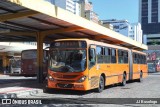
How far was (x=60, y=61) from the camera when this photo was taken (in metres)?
15.8

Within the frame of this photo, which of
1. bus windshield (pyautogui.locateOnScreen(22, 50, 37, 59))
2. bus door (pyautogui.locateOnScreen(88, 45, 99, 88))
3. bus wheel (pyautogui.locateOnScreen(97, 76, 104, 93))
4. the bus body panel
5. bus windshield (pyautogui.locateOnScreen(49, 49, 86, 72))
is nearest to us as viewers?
bus windshield (pyautogui.locateOnScreen(49, 49, 86, 72))

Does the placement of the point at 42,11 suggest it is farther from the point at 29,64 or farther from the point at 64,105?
the point at 29,64

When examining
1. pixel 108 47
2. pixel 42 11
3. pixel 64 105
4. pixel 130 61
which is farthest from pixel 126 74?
pixel 64 105

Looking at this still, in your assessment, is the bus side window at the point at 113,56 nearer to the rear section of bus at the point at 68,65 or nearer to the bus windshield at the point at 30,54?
the rear section of bus at the point at 68,65

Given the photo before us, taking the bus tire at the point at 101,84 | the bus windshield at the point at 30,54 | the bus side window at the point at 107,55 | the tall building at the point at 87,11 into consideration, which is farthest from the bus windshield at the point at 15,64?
the tall building at the point at 87,11

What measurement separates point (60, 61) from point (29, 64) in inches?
479

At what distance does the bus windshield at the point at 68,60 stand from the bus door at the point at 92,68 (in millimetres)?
427

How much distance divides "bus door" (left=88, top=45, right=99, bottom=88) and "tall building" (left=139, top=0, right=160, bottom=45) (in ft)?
518

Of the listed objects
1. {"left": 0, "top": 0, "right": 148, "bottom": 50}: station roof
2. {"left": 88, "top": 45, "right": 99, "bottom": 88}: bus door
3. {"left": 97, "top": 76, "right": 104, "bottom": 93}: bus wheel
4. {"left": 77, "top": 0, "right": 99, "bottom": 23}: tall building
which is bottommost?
{"left": 97, "top": 76, "right": 104, "bottom": 93}: bus wheel

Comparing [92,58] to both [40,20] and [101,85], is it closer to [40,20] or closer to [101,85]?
[101,85]

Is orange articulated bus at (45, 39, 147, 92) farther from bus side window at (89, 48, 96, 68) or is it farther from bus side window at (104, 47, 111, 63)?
bus side window at (104, 47, 111, 63)

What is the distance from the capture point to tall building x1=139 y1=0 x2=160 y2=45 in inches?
6816

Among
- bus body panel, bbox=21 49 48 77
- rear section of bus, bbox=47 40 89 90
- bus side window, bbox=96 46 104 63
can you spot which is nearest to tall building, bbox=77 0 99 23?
bus body panel, bbox=21 49 48 77

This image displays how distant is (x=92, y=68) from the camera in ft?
52.7
